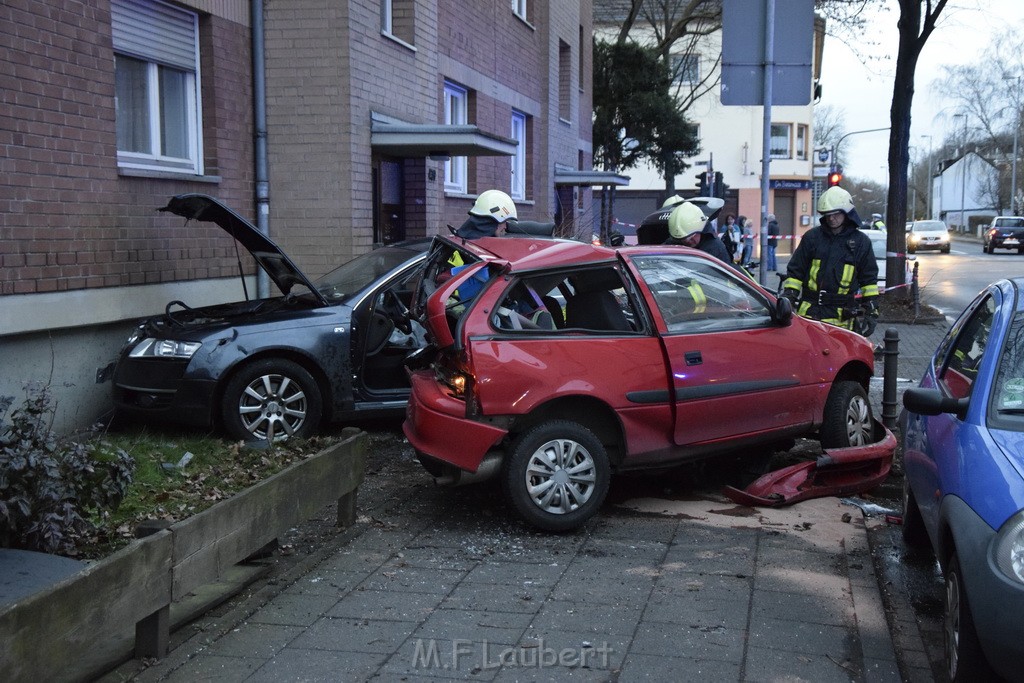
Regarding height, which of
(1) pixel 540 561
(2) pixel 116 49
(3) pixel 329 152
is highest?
(2) pixel 116 49

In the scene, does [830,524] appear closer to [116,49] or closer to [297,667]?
[297,667]

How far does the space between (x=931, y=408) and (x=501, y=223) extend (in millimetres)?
4614

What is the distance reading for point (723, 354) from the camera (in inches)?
265

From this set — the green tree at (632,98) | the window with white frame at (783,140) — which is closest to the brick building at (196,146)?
the green tree at (632,98)

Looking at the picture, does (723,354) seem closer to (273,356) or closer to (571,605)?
(571,605)

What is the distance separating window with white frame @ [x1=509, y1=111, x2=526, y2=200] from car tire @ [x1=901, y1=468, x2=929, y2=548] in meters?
15.5

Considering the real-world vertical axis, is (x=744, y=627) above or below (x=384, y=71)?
below

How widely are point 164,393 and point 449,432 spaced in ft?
9.54

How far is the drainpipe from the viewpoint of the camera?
1166 centimetres

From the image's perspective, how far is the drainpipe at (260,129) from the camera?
38.3 feet

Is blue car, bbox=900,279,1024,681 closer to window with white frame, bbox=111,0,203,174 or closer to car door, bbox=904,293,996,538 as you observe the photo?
car door, bbox=904,293,996,538

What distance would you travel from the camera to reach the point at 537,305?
6.75 m

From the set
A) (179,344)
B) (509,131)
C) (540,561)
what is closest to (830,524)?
(540,561)

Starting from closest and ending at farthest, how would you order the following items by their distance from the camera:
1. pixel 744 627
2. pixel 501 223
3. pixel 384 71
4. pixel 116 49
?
pixel 744 627 → pixel 501 223 → pixel 116 49 → pixel 384 71
